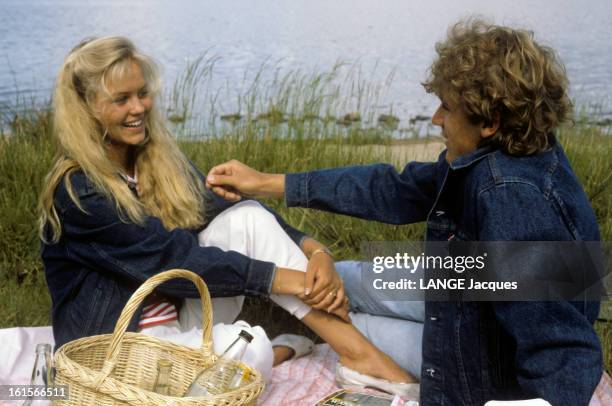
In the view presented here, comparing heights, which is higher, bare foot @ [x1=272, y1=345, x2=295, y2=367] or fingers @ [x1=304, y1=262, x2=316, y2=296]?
fingers @ [x1=304, y1=262, x2=316, y2=296]

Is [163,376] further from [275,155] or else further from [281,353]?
[275,155]

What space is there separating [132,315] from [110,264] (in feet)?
1.48

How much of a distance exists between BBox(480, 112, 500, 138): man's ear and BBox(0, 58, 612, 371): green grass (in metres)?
1.22

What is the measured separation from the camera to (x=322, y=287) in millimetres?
2809

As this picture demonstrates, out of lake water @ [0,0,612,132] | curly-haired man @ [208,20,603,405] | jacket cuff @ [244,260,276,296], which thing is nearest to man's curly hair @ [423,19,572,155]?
curly-haired man @ [208,20,603,405]

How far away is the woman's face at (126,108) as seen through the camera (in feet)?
9.08

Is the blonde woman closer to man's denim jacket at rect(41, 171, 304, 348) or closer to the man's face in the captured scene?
man's denim jacket at rect(41, 171, 304, 348)

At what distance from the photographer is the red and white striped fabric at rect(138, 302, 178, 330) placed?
278 centimetres

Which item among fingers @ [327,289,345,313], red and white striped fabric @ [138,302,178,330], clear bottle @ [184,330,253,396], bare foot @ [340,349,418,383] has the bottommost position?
bare foot @ [340,349,418,383]

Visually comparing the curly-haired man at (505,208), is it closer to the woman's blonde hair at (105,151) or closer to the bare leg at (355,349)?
the bare leg at (355,349)

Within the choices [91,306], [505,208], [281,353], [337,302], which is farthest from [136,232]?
[505,208]

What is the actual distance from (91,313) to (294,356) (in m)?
0.90

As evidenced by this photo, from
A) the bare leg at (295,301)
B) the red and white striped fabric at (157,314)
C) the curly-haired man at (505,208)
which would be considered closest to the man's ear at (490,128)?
the curly-haired man at (505,208)

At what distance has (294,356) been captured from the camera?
321cm
